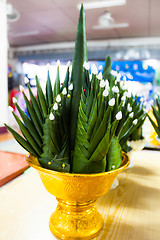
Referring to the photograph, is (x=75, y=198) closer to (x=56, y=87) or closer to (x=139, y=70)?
(x=56, y=87)

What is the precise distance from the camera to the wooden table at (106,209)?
0.40 metres

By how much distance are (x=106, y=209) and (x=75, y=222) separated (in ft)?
0.44

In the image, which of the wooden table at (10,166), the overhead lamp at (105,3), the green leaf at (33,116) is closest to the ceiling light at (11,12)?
the overhead lamp at (105,3)

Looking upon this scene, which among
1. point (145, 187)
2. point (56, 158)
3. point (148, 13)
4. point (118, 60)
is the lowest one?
point (145, 187)

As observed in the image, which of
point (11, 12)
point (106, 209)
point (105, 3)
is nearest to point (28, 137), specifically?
point (106, 209)

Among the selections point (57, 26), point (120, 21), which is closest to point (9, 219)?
point (120, 21)

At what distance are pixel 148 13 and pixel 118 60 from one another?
6.76 feet

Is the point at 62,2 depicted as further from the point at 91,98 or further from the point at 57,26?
the point at 91,98

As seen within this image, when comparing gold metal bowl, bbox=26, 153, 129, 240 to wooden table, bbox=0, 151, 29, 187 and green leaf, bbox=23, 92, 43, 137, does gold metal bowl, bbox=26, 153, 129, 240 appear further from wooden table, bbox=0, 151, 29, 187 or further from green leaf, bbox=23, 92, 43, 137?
wooden table, bbox=0, 151, 29, 187

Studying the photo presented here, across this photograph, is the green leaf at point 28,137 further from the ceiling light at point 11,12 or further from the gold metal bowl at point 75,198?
Result: the ceiling light at point 11,12

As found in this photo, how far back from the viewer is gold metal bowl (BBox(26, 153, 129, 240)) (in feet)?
1.09

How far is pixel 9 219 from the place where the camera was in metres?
0.43

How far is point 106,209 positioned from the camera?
0.48 meters

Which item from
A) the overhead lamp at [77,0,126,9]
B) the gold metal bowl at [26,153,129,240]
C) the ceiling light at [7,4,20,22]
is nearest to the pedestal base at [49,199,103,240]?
the gold metal bowl at [26,153,129,240]
